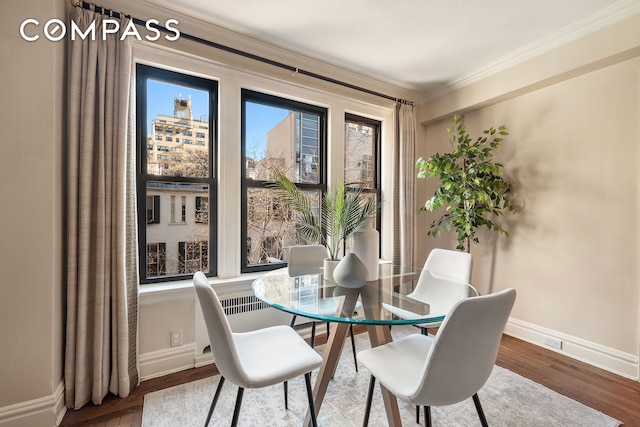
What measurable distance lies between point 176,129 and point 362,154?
1.97 metres

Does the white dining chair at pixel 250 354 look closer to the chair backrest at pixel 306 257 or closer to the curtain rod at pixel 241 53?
the chair backrest at pixel 306 257

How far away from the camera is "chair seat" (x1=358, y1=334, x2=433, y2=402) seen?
122 cm

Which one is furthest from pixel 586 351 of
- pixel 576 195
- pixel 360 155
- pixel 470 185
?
pixel 360 155

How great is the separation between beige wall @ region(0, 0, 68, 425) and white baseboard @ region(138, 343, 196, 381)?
0.50 m

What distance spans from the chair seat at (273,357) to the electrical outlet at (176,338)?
2.78 feet

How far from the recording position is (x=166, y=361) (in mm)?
2203

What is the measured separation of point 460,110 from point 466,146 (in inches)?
23.1

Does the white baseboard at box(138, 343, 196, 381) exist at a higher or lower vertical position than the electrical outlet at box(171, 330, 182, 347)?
lower

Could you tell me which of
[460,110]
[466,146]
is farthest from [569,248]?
[460,110]

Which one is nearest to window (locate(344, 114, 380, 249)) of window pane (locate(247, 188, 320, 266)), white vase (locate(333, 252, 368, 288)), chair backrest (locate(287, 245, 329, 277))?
window pane (locate(247, 188, 320, 266))

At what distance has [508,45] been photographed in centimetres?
255

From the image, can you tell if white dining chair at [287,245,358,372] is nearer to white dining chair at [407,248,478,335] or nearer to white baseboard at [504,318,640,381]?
white dining chair at [407,248,478,335]

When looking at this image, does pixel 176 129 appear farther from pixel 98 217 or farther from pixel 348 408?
pixel 348 408

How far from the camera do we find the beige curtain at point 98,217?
5.91ft
